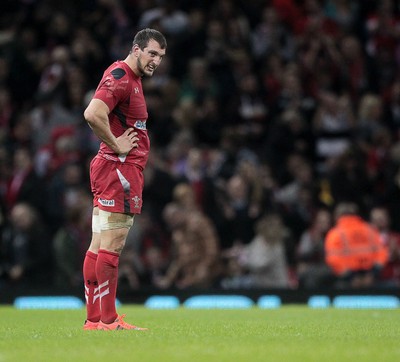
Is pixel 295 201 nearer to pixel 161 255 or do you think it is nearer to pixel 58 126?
pixel 161 255

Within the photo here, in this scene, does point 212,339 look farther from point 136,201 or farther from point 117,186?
point 117,186

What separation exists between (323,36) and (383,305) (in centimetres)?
515

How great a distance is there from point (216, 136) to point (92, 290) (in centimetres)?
864

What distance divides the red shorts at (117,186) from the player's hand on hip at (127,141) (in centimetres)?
→ 14

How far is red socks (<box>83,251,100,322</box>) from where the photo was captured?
878cm

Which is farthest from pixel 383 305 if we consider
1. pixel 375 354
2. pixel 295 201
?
pixel 375 354

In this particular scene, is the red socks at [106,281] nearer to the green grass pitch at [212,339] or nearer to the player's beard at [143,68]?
the green grass pitch at [212,339]

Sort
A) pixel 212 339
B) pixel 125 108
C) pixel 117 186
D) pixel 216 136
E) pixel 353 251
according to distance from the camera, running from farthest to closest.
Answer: pixel 216 136 → pixel 353 251 → pixel 125 108 → pixel 117 186 → pixel 212 339

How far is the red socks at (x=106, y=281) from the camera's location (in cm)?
859

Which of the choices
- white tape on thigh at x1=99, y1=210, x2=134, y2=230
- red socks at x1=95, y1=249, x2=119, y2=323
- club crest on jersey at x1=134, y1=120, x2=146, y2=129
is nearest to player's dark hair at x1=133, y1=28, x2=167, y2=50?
club crest on jersey at x1=134, y1=120, x2=146, y2=129

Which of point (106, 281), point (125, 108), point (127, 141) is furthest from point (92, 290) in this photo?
point (125, 108)

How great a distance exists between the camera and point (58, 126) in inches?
655

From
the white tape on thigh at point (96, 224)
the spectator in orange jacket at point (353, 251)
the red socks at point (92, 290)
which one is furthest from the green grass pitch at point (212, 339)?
the spectator in orange jacket at point (353, 251)

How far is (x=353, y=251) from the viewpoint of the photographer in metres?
14.8
